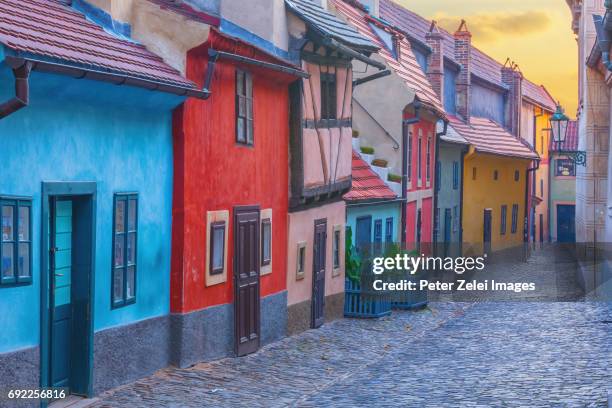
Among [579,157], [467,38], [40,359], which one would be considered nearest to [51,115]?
[40,359]

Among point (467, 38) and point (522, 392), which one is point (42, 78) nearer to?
point (522, 392)

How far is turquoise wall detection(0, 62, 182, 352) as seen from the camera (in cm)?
1038

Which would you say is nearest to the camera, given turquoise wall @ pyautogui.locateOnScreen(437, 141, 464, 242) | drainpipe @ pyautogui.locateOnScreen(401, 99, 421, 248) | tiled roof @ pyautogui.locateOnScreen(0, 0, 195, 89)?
tiled roof @ pyautogui.locateOnScreen(0, 0, 195, 89)

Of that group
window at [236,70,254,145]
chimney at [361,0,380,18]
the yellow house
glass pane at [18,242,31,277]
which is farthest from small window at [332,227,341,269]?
the yellow house

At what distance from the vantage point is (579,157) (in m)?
31.8

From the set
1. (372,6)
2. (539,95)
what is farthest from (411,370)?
(539,95)

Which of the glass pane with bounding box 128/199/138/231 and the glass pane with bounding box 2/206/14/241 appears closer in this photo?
the glass pane with bounding box 2/206/14/241

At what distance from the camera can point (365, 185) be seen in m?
26.3

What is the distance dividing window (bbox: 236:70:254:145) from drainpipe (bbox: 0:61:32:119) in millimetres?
6197

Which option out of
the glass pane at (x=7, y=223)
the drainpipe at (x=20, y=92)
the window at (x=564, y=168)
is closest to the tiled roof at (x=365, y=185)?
the glass pane at (x=7, y=223)

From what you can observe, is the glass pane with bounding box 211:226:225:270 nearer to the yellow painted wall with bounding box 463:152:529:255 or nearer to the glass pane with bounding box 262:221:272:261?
the glass pane with bounding box 262:221:272:261

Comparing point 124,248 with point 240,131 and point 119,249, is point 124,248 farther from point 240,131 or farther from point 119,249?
point 240,131

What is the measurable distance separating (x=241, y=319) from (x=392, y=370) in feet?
7.17

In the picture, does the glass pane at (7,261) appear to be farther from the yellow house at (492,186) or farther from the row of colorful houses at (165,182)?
the yellow house at (492,186)
